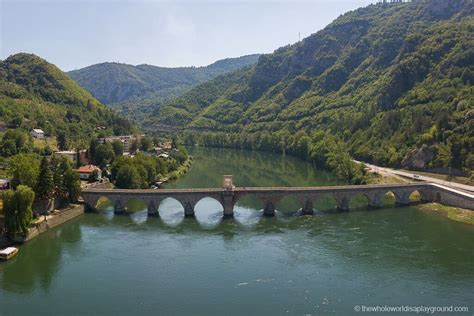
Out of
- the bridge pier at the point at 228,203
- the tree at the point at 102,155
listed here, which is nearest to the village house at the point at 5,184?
the tree at the point at 102,155

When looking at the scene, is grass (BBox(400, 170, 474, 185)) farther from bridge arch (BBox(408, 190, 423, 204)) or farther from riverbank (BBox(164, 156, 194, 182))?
riverbank (BBox(164, 156, 194, 182))

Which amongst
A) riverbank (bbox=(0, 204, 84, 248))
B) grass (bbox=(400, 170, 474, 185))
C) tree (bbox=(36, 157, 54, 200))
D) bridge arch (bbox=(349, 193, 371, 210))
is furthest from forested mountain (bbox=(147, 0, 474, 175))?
tree (bbox=(36, 157, 54, 200))

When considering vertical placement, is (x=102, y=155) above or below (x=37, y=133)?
below

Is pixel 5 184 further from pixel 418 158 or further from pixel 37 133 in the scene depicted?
pixel 418 158

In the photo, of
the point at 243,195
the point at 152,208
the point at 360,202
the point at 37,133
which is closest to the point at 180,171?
the point at 37,133

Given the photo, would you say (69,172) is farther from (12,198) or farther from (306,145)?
(306,145)

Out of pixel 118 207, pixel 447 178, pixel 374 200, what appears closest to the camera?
pixel 118 207

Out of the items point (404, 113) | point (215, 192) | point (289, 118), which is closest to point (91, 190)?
point (215, 192)
